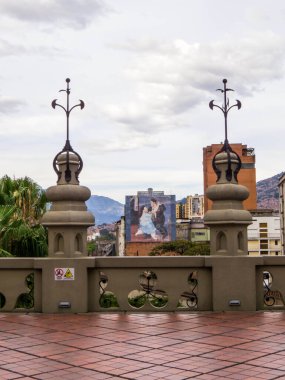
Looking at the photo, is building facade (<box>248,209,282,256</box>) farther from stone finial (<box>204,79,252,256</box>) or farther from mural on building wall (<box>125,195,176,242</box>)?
stone finial (<box>204,79,252,256</box>)

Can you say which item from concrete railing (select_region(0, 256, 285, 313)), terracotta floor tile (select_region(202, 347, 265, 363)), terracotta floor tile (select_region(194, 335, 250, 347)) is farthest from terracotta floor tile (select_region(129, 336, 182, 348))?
concrete railing (select_region(0, 256, 285, 313))

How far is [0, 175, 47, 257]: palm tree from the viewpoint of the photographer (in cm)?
1606

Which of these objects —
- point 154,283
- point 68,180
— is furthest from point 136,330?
point 68,180

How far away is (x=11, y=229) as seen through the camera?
1590 centimetres

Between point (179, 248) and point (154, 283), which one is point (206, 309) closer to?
point (154, 283)

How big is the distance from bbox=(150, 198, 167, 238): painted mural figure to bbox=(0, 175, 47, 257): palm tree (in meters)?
99.2

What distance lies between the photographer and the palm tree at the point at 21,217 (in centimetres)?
1606

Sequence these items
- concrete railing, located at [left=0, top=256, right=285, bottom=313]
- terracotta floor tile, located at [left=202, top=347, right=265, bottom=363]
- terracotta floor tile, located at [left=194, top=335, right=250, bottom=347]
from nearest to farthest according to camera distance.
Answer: terracotta floor tile, located at [left=202, top=347, right=265, bottom=363] → terracotta floor tile, located at [left=194, top=335, right=250, bottom=347] → concrete railing, located at [left=0, top=256, right=285, bottom=313]

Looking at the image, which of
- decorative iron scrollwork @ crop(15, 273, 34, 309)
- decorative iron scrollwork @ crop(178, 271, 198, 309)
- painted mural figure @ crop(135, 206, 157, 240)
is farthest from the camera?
painted mural figure @ crop(135, 206, 157, 240)

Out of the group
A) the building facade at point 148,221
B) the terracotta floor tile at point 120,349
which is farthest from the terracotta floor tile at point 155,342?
the building facade at point 148,221

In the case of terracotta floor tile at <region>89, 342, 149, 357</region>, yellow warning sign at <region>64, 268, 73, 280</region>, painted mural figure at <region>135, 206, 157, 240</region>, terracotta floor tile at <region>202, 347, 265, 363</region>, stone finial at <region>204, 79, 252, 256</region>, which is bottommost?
terracotta floor tile at <region>202, 347, 265, 363</region>

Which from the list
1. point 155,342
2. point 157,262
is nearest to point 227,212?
point 157,262

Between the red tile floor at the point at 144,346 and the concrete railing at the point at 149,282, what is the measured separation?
33cm

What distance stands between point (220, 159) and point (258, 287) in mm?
2606
